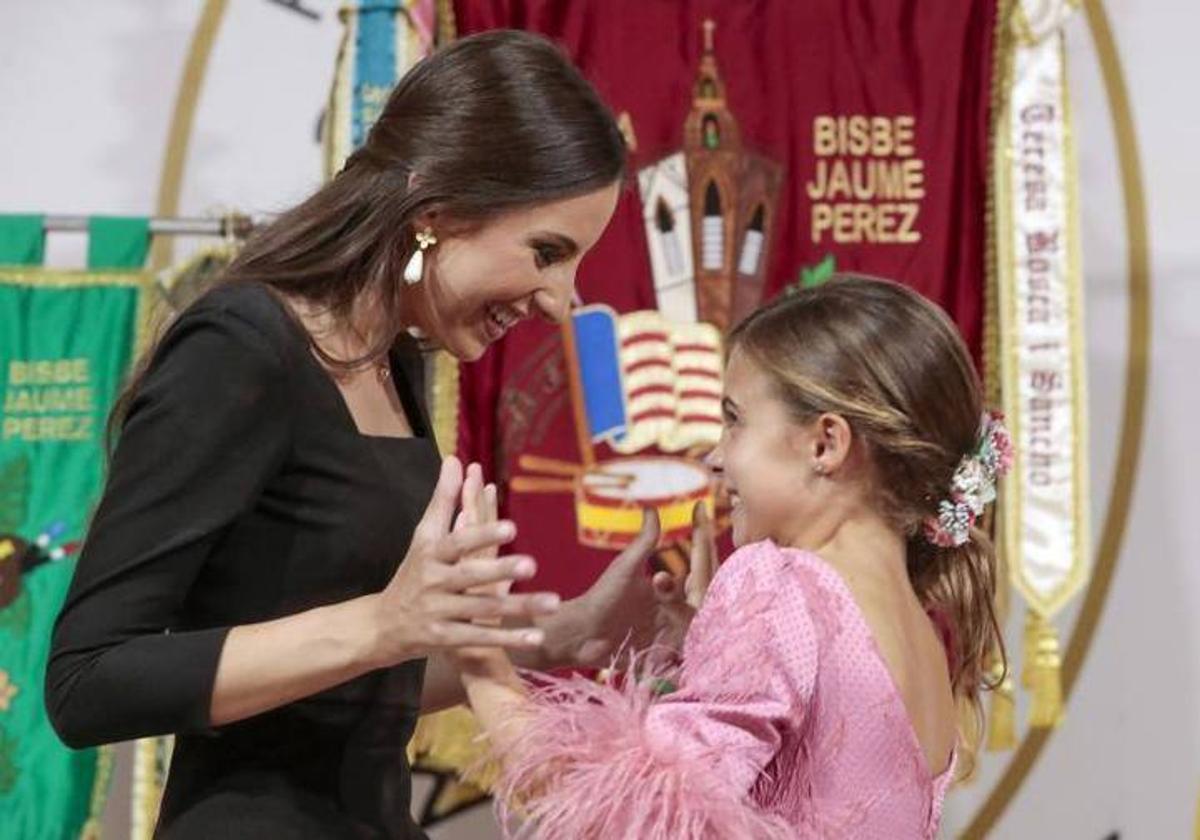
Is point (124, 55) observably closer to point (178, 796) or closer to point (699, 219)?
point (699, 219)

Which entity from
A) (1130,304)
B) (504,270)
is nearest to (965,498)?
(504,270)

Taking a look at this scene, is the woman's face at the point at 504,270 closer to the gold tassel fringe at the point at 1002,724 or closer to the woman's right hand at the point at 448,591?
the woman's right hand at the point at 448,591

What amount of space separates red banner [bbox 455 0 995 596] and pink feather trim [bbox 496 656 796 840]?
4.12ft

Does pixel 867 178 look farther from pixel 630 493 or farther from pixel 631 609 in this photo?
pixel 631 609

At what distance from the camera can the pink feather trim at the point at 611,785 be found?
110cm

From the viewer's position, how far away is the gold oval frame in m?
2.70

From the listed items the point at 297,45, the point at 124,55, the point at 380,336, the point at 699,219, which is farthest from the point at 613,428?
the point at 380,336

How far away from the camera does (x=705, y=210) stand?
2.42m

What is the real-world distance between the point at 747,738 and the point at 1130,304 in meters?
1.83

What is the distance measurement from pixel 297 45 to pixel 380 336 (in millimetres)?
1654

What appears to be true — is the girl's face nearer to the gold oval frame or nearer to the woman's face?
the woman's face

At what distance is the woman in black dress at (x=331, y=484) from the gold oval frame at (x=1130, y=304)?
1.52 metres

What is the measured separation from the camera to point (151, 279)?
7.73 feet

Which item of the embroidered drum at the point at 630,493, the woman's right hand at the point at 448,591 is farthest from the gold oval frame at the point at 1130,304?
the woman's right hand at the point at 448,591
